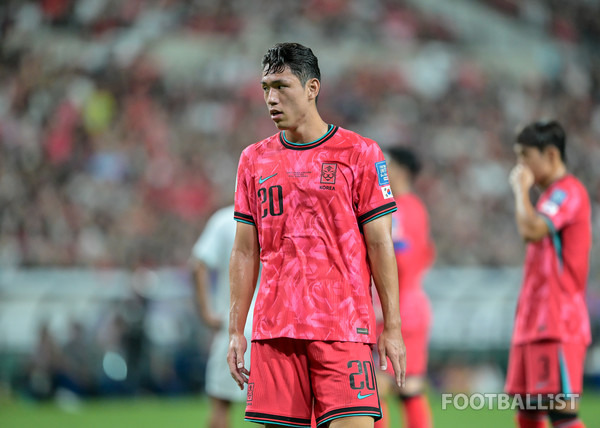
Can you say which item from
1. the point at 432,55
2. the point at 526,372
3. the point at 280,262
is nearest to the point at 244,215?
the point at 280,262

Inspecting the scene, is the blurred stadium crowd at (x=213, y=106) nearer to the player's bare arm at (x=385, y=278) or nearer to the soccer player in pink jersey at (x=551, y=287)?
the soccer player in pink jersey at (x=551, y=287)

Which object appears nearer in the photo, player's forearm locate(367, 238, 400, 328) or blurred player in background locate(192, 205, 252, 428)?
player's forearm locate(367, 238, 400, 328)

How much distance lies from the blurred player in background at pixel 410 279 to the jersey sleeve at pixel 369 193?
87.4 inches

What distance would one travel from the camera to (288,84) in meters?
2.93

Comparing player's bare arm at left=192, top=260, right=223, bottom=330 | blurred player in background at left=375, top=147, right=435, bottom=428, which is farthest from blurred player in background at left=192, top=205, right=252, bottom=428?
blurred player in background at left=375, top=147, right=435, bottom=428

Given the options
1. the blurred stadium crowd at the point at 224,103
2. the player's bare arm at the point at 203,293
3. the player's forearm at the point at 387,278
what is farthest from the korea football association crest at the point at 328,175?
the blurred stadium crowd at the point at 224,103

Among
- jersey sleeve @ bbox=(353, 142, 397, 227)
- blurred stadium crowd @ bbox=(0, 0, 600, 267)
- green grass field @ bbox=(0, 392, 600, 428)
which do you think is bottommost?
green grass field @ bbox=(0, 392, 600, 428)

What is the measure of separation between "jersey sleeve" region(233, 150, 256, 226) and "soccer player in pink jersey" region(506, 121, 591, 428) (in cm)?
170

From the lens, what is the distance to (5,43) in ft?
45.9

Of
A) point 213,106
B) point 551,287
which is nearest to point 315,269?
point 551,287

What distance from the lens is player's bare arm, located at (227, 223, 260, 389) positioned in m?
3.04

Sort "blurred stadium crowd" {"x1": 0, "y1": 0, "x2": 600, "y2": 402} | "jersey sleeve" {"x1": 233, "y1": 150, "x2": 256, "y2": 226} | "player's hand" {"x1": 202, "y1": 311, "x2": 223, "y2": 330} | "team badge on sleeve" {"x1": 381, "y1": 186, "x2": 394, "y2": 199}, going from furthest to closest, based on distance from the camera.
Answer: "blurred stadium crowd" {"x1": 0, "y1": 0, "x2": 600, "y2": 402} < "player's hand" {"x1": 202, "y1": 311, "x2": 223, "y2": 330} < "jersey sleeve" {"x1": 233, "y1": 150, "x2": 256, "y2": 226} < "team badge on sleeve" {"x1": 381, "y1": 186, "x2": 394, "y2": 199}

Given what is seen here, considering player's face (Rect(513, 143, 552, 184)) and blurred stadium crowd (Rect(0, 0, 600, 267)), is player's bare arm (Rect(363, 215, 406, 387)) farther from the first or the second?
blurred stadium crowd (Rect(0, 0, 600, 267))

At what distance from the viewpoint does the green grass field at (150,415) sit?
7762 millimetres
